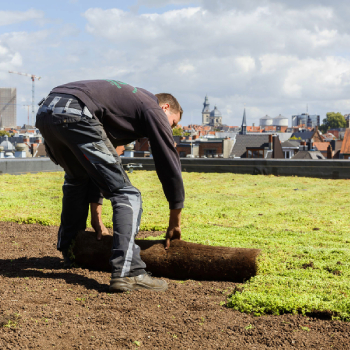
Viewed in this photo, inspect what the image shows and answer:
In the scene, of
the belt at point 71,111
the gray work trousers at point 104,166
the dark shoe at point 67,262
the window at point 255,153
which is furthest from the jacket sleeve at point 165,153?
the window at point 255,153

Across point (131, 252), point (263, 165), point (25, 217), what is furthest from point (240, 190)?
point (131, 252)

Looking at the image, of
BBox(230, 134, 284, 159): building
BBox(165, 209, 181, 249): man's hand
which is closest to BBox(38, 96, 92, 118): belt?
BBox(165, 209, 181, 249): man's hand

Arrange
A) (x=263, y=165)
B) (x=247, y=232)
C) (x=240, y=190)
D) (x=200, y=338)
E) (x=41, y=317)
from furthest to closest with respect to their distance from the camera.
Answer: (x=263, y=165) → (x=240, y=190) → (x=247, y=232) → (x=41, y=317) → (x=200, y=338)

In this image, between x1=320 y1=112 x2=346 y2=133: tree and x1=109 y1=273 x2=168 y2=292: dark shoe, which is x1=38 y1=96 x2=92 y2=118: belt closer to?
x1=109 y1=273 x2=168 y2=292: dark shoe

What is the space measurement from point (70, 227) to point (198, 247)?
1286 millimetres

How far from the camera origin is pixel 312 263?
11.8 ft

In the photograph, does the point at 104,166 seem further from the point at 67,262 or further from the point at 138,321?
the point at 67,262

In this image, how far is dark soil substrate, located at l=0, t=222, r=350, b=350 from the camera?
2199 millimetres

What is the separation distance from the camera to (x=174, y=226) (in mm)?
3316

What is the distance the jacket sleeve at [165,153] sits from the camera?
3049mm

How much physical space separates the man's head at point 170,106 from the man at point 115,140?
0.13 meters

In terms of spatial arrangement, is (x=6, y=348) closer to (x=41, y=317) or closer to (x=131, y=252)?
(x=41, y=317)

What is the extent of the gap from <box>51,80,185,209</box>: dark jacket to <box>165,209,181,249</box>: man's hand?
Answer: 0.06 m

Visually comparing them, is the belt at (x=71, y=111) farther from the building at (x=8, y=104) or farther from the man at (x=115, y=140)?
the building at (x=8, y=104)
